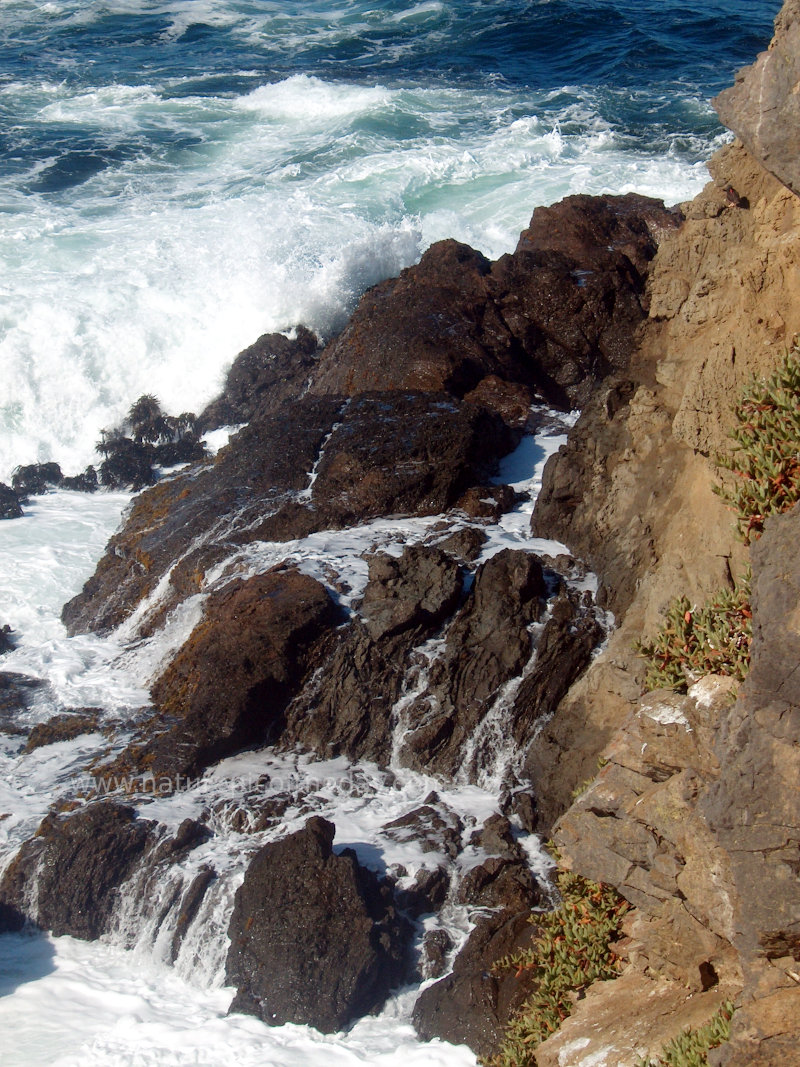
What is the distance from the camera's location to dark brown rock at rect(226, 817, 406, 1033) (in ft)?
26.0

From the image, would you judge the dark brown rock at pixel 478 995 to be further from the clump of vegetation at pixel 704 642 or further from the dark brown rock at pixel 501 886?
the clump of vegetation at pixel 704 642

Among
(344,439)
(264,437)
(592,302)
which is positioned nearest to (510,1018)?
(344,439)

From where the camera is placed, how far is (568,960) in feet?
22.0

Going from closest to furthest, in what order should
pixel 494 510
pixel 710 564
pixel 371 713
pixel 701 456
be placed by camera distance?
pixel 710 564, pixel 701 456, pixel 371 713, pixel 494 510

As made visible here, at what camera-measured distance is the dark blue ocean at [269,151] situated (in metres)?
18.5

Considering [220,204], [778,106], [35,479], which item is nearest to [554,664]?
[778,106]

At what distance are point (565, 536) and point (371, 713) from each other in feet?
9.22

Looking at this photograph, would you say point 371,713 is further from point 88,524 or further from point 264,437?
point 88,524

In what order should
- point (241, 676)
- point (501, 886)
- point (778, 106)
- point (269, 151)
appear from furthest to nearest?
point (269, 151)
point (241, 676)
point (501, 886)
point (778, 106)

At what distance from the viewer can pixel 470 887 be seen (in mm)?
8477

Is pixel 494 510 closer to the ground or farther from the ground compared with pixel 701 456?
closer to the ground

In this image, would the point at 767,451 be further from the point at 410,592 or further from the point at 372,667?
the point at 372,667

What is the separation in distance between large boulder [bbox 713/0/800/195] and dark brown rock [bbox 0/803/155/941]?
719 cm

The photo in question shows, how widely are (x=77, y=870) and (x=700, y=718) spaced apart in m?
5.72
